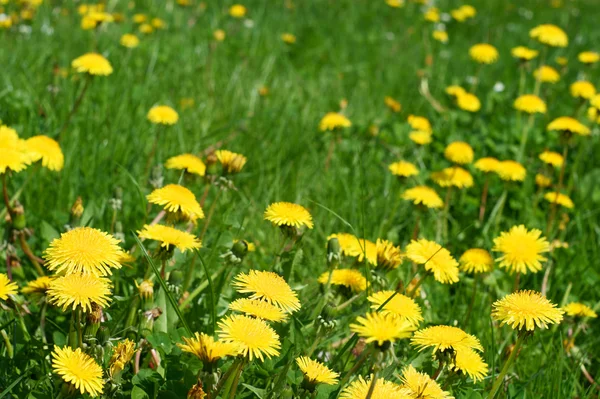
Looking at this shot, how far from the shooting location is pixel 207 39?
14.1ft

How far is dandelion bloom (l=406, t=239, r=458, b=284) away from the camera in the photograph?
1.50m

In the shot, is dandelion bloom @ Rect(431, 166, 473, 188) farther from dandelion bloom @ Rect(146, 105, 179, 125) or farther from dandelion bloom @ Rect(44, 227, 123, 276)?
dandelion bloom @ Rect(44, 227, 123, 276)

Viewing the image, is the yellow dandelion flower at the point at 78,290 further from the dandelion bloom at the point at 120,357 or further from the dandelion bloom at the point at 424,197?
the dandelion bloom at the point at 424,197

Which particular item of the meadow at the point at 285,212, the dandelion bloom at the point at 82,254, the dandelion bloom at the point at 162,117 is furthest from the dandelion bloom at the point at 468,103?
the dandelion bloom at the point at 82,254

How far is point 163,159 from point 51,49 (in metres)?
1.20

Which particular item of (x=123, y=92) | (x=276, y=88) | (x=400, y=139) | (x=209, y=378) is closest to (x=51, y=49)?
(x=123, y=92)

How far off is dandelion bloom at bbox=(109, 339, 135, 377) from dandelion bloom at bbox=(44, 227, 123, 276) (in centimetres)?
12

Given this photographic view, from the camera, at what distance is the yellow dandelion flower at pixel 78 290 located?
110 cm

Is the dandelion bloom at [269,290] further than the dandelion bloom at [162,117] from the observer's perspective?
No

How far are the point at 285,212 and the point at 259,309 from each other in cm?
35

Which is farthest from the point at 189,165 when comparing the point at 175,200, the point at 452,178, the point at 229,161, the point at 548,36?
the point at 548,36

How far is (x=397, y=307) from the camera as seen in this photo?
127 centimetres

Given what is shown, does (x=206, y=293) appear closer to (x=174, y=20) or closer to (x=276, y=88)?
(x=276, y=88)

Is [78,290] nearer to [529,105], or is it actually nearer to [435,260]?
[435,260]
